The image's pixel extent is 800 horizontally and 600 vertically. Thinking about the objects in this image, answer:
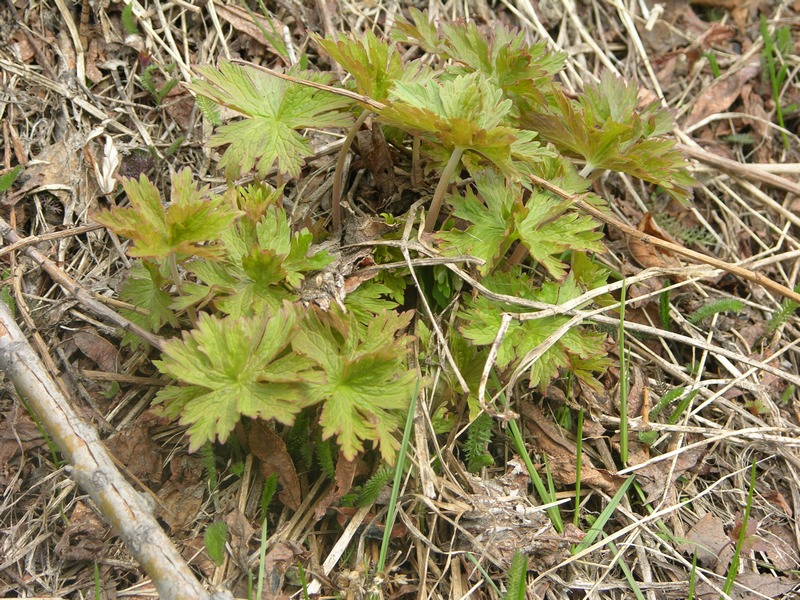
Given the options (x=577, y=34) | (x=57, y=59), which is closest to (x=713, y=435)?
(x=577, y=34)

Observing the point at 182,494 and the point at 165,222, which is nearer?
the point at 165,222

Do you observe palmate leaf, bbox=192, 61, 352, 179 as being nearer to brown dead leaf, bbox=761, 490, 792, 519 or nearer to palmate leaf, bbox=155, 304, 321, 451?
palmate leaf, bbox=155, 304, 321, 451

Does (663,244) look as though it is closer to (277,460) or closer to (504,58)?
(504,58)

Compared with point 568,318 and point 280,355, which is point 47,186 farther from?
point 568,318

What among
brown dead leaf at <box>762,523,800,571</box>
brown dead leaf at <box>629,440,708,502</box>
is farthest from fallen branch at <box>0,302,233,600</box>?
brown dead leaf at <box>762,523,800,571</box>

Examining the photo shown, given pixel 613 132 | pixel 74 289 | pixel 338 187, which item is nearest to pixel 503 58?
pixel 613 132

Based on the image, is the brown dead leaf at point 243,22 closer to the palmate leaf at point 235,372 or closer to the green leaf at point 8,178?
the green leaf at point 8,178

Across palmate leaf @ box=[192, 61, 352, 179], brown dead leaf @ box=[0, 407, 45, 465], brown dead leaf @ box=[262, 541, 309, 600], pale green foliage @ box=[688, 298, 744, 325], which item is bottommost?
brown dead leaf @ box=[262, 541, 309, 600]
